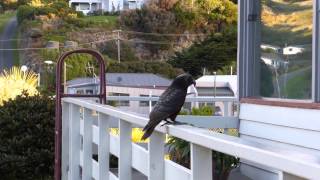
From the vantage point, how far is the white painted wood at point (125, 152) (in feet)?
14.8

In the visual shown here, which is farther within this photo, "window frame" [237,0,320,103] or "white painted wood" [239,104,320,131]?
"window frame" [237,0,320,103]

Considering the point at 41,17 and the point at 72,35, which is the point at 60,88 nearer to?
the point at 72,35

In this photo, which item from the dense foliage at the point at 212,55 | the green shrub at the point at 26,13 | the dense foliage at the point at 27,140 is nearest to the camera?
the dense foliage at the point at 27,140

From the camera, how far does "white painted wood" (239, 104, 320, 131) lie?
6068 mm

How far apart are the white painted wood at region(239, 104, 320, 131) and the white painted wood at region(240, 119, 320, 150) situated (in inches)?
1.7

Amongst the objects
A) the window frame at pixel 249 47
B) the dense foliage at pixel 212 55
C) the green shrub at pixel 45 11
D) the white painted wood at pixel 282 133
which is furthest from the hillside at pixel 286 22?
the green shrub at pixel 45 11

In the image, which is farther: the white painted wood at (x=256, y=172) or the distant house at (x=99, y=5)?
the distant house at (x=99, y=5)

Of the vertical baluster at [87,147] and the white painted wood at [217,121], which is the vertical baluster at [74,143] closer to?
the vertical baluster at [87,147]

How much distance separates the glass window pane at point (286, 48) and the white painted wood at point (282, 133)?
1.08 feet

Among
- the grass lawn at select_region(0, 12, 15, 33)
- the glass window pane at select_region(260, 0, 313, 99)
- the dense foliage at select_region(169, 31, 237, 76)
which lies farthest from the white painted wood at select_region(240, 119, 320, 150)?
the grass lawn at select_region(0, 12, 15, 33)

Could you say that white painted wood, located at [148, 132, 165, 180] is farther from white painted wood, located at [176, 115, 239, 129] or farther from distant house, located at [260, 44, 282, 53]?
white painted wood, located at [176, 115, 239, 129]

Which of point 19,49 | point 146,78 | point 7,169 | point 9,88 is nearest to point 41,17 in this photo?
point 19,49

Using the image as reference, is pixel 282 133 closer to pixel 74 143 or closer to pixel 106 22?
pixel 74 143

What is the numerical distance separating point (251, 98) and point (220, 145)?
5111 millimetres
